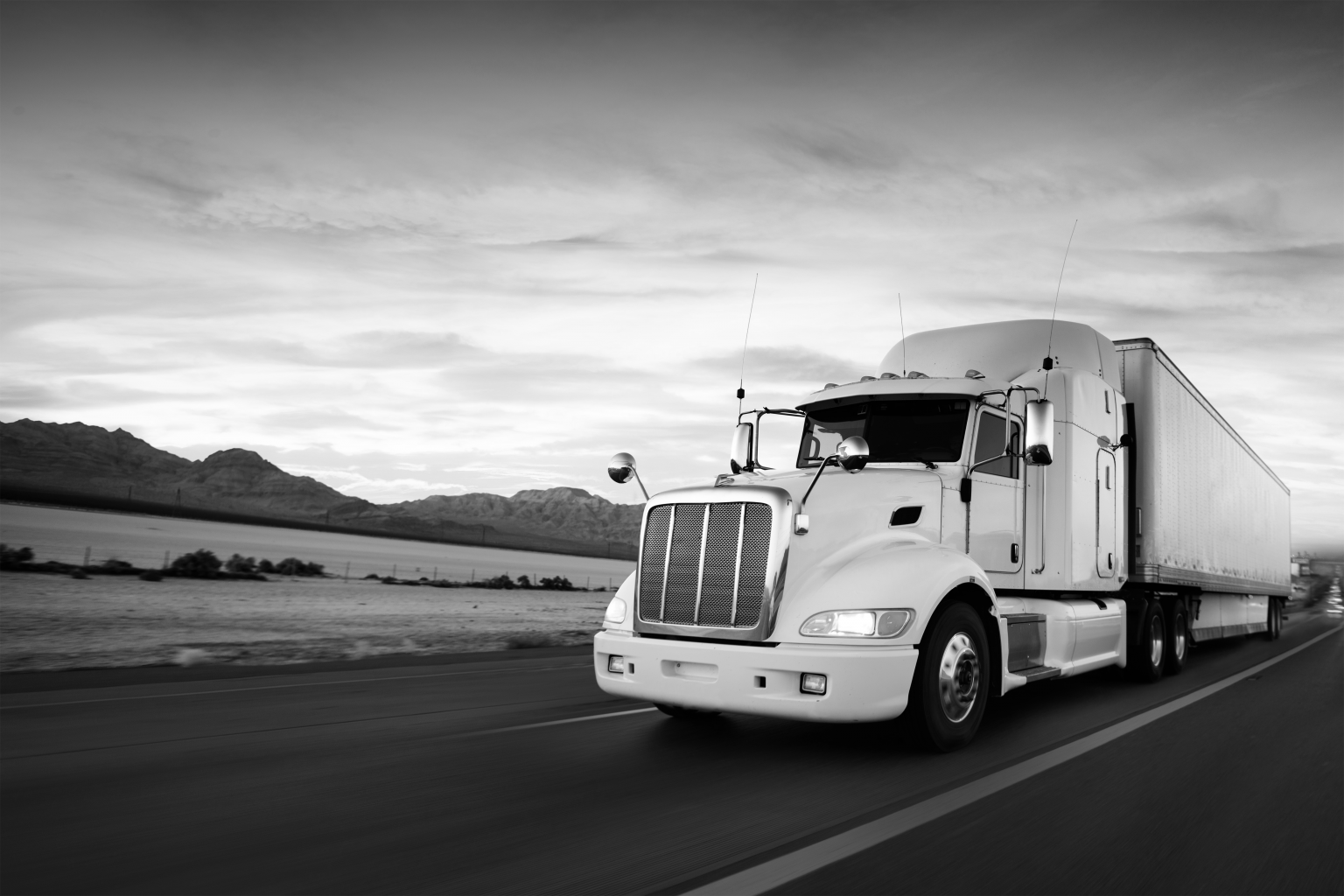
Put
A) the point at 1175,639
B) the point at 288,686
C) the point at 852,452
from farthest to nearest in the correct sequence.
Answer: the point at 1175,639 < the point at 288,686 < the point at 852,452

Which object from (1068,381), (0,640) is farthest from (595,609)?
(1068,381)

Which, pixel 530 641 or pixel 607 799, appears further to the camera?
pixel 530 641

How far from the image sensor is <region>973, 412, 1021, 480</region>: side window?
818 cm

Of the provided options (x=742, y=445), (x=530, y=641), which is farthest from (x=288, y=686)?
(x=530, y=641)

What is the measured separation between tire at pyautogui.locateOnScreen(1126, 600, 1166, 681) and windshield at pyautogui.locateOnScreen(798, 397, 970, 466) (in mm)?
4946

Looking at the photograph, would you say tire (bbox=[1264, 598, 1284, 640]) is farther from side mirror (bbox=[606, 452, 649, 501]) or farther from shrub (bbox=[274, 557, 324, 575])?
shrub (bbox=[274, 557, 324, 575])

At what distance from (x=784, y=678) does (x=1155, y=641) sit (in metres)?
7.57

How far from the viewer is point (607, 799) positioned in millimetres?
5156

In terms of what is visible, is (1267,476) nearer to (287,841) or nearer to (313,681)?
(313,681)

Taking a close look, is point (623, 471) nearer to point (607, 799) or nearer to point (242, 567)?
point (607, 799)

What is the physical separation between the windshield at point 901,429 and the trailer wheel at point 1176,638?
617cm

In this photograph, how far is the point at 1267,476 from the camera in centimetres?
2083

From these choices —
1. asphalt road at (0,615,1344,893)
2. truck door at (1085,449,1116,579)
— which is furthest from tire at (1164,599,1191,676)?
asphalt road at (0,615,1344,893)

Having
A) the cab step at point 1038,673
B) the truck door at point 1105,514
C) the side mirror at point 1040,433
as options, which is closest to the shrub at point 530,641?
the truck door at point 1105,514
